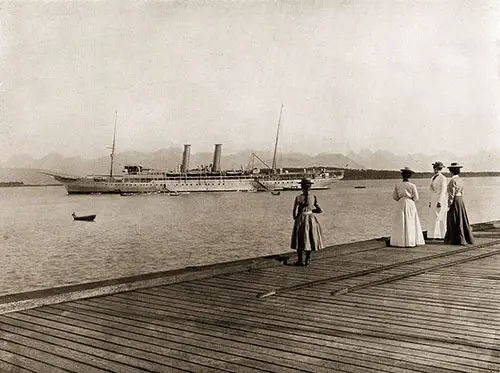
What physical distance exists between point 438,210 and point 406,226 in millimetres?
1546

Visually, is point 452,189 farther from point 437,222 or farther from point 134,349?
A: point 134,349

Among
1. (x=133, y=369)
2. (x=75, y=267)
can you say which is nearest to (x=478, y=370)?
(x=133, y=369)

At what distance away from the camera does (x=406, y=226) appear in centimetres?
1080

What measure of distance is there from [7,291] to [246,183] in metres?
87.0

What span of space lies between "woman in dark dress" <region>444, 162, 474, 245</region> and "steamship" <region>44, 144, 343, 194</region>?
89.3 m

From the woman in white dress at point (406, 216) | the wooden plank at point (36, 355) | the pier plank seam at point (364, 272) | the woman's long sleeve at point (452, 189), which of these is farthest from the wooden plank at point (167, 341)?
the woman's long sleeve at point (452, 189)

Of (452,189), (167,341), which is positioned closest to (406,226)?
(452,189)

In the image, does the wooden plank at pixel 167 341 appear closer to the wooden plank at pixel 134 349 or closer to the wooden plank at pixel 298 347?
the wooden plank at pixel 134 349

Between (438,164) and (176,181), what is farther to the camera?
(176,181)

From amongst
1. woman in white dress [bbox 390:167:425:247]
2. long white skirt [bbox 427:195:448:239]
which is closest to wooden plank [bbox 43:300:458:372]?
woman in white dress [bbox 390:167:425:247]

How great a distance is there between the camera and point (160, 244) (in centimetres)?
3194

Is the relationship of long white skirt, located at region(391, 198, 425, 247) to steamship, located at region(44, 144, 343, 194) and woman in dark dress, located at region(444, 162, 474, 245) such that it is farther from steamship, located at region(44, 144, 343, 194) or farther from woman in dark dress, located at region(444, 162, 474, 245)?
steamship, located at region(44, 144, 343, 194)

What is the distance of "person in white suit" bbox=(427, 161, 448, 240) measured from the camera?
1191 centimetres

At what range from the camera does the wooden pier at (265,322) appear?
4.25m
